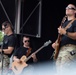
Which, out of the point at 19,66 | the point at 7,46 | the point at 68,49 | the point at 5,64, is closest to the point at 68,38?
the point at 68,49

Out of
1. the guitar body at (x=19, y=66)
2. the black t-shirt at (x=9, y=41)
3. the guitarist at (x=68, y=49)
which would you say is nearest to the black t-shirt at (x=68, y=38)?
the guitarist at (x=68, y=49)

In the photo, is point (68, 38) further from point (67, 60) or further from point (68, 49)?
point (67, 60)

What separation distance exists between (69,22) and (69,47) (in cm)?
39

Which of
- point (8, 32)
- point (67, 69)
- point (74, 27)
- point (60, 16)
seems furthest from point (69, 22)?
point (60, 16)

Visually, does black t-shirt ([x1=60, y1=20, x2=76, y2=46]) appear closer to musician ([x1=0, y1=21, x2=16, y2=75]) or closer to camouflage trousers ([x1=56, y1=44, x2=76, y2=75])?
camouflage trousers ([x1=56, y1=44, x2=76, y2=75])

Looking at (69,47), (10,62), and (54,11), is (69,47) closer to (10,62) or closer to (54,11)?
(10,62)

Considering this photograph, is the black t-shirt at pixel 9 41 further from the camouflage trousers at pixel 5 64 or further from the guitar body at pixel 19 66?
the guitar body at pixel 19 66

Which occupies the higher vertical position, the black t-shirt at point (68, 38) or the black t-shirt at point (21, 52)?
the black t-shirt at point (68, 38)

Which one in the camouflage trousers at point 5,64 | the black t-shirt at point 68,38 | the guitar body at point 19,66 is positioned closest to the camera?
the black t-shirt at point 68,38

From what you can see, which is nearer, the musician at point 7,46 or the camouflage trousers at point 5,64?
the musician at point 7,46

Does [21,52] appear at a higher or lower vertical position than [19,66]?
higher

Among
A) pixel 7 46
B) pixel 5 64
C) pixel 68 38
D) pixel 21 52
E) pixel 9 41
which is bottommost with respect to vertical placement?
pixel 5 64

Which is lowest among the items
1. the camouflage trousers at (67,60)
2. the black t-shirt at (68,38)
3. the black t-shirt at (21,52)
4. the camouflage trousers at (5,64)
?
the camouflage trousers at (5,64)

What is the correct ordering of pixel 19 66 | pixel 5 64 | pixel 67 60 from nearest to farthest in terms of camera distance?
pixel 67 60
pixel 19 66
pixel 5 64
